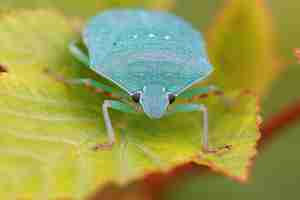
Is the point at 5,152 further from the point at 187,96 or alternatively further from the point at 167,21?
the point at 167,21

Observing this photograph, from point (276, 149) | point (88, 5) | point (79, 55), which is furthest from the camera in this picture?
point (276, 149)

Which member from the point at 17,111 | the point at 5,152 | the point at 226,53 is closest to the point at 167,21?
the point at 226,53

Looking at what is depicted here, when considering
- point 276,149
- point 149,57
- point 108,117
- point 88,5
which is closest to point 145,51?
point 149,57

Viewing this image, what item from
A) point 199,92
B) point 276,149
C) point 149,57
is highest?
point 149,57

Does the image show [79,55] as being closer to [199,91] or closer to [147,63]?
[147,63]

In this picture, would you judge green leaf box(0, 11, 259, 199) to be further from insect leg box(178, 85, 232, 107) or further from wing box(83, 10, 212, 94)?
wing box(83, 10, 212, 94)

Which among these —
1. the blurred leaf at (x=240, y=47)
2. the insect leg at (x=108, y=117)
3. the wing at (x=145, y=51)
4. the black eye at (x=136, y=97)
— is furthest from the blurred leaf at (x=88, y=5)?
the insect leg at (x=108, y=117)

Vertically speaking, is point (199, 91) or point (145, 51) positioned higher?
point (145, 51)
